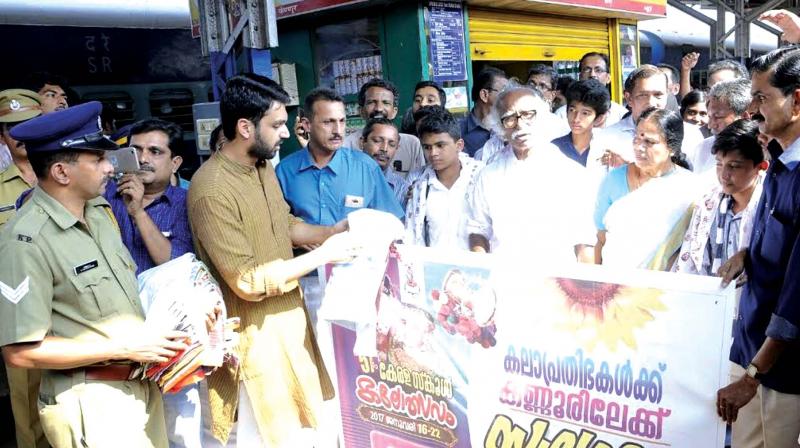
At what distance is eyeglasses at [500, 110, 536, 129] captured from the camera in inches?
123

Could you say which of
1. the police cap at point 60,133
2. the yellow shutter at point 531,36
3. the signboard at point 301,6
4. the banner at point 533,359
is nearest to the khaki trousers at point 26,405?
the police cap at point 60,133

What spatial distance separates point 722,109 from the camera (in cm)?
364

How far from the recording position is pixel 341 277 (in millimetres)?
2631

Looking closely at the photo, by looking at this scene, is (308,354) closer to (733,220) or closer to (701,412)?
(701,412)

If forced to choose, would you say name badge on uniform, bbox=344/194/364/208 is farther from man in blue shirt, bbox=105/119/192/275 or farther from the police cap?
the police cap

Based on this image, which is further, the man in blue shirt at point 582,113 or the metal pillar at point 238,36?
the metal pillar at point 238,36

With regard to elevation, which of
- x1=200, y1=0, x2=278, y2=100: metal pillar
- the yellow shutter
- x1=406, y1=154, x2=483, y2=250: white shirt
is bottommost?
x1=406, y1=154, x2=483, y2=250: white shirt

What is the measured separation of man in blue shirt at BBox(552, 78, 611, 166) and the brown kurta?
2.06m

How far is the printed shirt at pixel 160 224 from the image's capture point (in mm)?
2900

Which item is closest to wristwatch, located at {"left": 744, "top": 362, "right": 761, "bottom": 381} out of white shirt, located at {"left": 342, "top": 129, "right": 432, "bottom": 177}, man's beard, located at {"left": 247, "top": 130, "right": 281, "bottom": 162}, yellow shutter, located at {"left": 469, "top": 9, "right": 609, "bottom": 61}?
man's beard, located at {"left": 247, "top": 130, "right": 281, "bottom": 162}

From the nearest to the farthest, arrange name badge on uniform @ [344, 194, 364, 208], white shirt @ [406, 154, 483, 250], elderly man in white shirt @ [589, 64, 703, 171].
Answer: name badge on uniform @ [344, 194, 364, 208], white shirt @ [406, 154, 483, 250], elderly man in white shirt @ [589, 64, 703, 171]

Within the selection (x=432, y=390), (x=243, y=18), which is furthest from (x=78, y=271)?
(x=243, y=18)

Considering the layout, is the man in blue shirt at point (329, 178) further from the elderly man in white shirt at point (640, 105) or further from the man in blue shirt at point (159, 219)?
the elderly man in white shirt at point (640, 105)

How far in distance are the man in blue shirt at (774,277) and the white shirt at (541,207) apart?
0.84m
